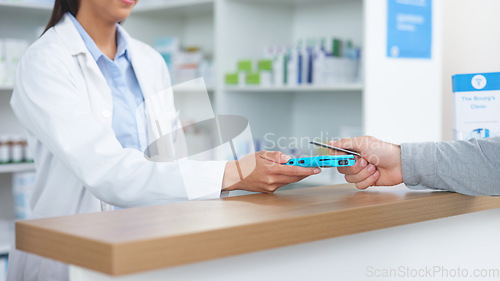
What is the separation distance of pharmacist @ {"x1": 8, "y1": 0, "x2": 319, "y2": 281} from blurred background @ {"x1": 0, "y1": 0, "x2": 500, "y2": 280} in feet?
4.24

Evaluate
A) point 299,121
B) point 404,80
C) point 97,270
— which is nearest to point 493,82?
point 97,270

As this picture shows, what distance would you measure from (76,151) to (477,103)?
105cm

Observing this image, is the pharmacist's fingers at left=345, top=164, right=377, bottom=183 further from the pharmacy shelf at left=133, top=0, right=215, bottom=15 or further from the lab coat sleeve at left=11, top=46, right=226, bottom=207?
the pharmacy shelf at left=133, top=0, right=215, bottom=15

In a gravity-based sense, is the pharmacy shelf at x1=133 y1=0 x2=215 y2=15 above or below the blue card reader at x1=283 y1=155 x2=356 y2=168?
above

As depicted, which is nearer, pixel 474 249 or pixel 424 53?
pixel 474 249

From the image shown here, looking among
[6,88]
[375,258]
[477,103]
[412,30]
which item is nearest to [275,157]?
[375,258]

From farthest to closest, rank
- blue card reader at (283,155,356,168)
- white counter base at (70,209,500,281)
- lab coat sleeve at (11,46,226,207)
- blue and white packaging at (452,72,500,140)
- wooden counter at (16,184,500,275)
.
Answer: blue and white packaging at (452,72,500,140)
lab coat sleeve at (11,46,226,207)
blue card reader at (283,155,356,168)
white counter base at (70,209,500,281)
wooden counter at (16,184,500,275)

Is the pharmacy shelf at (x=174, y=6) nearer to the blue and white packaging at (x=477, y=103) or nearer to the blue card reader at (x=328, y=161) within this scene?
the blue and white packaging at (x=477, y=103)

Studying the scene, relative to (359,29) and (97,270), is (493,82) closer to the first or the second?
(97,270)

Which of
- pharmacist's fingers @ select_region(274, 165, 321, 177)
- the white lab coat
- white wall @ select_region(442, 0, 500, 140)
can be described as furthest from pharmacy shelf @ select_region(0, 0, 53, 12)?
pharmacist's fingers @ select_region(274, 165, 321, 177)

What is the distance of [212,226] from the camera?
0.97m

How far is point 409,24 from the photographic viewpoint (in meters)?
3.04

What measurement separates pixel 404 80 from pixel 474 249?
1621mm

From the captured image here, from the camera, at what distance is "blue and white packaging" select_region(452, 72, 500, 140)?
64.9 inches
